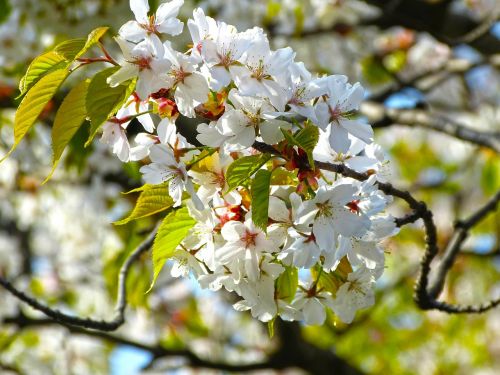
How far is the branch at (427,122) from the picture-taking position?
2.92 metres

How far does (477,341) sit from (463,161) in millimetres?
2646

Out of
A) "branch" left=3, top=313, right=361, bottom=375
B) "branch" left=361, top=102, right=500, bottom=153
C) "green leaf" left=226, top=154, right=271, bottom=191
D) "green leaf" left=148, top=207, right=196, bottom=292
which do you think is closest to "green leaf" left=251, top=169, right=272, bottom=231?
"green leaf" left=226, top=154, right=271, bottom=191

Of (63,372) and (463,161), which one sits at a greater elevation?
(463,161)

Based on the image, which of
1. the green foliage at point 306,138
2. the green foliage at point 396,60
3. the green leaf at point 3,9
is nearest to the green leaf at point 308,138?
the green foliage at point 306,138

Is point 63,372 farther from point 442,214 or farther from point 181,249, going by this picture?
point 181,249

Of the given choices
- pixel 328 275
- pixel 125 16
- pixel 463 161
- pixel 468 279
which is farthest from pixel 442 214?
pixel 328 275

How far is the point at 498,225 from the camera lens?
5430 mm

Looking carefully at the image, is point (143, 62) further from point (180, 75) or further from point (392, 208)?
point (392, 208)

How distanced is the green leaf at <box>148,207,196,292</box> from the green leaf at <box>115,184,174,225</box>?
0.03 meters

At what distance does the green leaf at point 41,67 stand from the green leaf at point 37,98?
18 millimetres

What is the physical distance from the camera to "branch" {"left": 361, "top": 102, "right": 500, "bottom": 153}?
292cm

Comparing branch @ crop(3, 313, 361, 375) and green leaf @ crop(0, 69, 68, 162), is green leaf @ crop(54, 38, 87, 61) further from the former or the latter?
branch @ crop(3, 313, 361, 375)

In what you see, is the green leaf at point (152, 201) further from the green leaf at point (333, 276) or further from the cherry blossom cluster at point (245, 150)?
the green leaf at point (333, 276)

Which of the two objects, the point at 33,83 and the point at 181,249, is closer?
the point at 33,83
